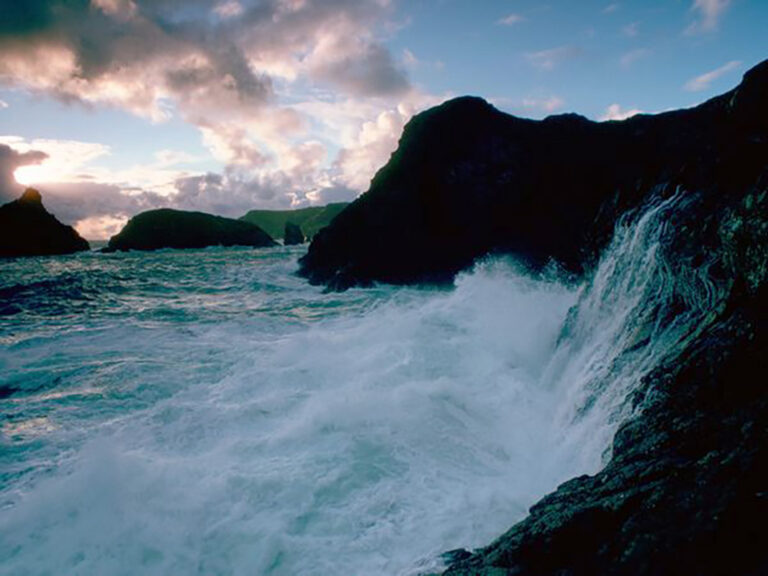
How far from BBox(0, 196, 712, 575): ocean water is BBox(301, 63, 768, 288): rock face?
414 inches

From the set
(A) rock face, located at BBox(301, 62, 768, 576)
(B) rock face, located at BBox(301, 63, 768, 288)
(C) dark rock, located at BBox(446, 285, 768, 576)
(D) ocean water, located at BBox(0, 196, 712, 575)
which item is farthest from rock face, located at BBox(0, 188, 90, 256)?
(C) dark rock, located at BBox(446, 285, 768, 576)

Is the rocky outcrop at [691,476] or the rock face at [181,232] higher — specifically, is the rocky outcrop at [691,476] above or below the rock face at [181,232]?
below

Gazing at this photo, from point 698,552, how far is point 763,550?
0.25m

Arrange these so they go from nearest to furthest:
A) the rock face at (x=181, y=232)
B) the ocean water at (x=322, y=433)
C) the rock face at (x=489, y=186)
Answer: the ocean water at (x=322, y=433), the rock face at (x=489, y=186), the rock face at (x=181, y=232)

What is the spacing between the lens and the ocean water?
4.06 metres

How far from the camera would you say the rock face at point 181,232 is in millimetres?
98688

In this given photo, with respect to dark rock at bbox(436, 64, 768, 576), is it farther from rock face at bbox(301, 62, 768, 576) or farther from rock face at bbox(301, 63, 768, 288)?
rock face at bbox(301, 63, 768, 288)

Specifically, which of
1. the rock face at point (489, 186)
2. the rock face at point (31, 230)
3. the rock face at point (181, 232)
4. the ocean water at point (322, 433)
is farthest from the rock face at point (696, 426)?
the rock face at point (181, 232)

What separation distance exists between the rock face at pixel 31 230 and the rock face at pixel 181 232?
12659 millimetres

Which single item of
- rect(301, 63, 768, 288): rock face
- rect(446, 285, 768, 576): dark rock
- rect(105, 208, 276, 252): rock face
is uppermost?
rect(105, 208, 276, 252): rock face

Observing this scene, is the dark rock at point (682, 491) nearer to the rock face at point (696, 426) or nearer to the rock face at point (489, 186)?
the rock face at point (696, 426)

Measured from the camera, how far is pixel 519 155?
21.4 metres

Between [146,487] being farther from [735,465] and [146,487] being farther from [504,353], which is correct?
[504,353]

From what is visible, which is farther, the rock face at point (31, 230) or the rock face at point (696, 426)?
the rock face at point (31, 230)
